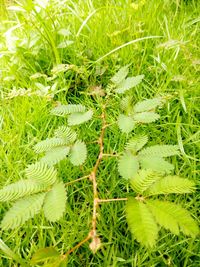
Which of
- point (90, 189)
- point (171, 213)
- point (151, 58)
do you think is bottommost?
point (90, 189)

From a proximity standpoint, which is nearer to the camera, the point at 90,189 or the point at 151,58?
the point at 90,189

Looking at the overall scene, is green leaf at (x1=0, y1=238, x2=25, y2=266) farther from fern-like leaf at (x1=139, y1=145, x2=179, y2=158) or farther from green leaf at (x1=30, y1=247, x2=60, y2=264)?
fern-like leaf at (x1=139, y1=145, x2=179, y2=158)

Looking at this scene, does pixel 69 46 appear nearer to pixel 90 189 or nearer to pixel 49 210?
pixel 90 189

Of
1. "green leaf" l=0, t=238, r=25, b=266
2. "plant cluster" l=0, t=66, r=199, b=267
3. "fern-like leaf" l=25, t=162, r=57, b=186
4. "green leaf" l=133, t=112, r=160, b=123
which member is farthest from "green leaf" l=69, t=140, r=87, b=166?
"green leaf" l=0, t=238, r=25, b=266

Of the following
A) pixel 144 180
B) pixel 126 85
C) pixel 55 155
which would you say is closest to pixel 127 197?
pixel 144 180

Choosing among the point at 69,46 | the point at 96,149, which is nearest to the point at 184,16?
the point at 69,46

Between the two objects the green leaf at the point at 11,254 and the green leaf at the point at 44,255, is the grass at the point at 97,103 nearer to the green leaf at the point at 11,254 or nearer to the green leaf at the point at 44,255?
the green leaf at the point at 11,254
